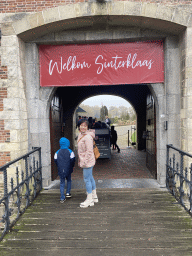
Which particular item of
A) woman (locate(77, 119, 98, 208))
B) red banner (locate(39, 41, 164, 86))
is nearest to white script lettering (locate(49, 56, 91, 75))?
red banner (locate(39, 41, 164, 86))

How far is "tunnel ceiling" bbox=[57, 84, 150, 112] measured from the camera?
12555mm

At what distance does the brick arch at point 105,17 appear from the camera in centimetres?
498

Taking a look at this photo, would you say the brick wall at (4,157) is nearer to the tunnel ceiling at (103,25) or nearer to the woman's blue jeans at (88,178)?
the woman's blue jeans at (88,178)

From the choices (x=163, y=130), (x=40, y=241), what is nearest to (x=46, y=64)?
(x=163, y=130)

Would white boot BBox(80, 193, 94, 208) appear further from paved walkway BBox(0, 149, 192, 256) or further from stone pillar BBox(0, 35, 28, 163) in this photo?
stone pillar BBox(0, 35, 28, 163)

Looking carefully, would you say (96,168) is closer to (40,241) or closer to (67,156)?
(67,156)

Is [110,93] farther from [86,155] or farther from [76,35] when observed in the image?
[86,155]

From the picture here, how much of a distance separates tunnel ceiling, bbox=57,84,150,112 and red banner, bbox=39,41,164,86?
6.46 meters

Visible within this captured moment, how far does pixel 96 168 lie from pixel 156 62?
431 centimetres

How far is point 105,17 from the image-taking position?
5133mm

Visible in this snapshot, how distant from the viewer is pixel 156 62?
18.7 ft

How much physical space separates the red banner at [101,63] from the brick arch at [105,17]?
0.58m

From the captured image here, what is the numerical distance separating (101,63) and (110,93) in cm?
801

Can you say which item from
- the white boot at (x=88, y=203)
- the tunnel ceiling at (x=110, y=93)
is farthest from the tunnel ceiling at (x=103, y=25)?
the tunnel ceiling at (x=110, y=93)
